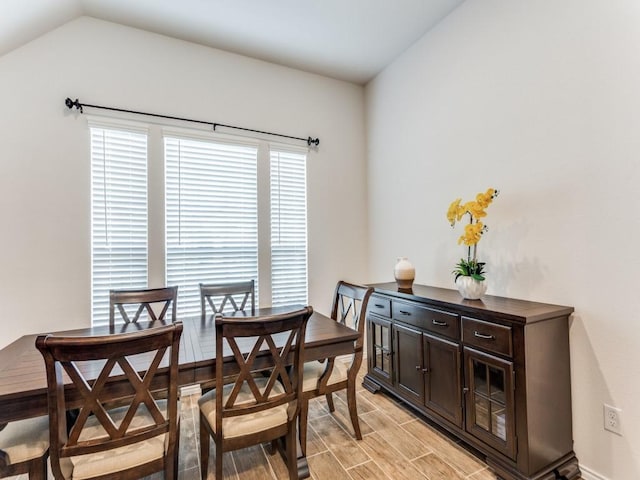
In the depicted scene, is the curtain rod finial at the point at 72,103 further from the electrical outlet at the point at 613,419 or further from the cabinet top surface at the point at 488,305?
the electrical outlet at the point at 613,419

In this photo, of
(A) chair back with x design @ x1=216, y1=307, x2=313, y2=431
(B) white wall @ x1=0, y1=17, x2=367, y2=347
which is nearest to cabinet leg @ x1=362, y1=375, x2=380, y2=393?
(A) chair back with x design @ x1=216, y1=307, x2=313, y2=431

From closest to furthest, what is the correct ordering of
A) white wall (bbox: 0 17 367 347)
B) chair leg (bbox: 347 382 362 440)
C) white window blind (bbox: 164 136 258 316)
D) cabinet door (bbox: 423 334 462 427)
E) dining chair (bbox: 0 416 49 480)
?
dining chair (bbox: 0 416 49 480)
cabinet door (bbox: 423 334 462 427)
chair leg (bbox: 347 382 362 440)
white wall (bbox: 0 17 367 347)
white window blind (bbox: 164 136 258 316)

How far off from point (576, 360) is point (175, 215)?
3235 mm

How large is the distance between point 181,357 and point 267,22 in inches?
109

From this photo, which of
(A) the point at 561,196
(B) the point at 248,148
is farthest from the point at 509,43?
(B) the point at 248,148

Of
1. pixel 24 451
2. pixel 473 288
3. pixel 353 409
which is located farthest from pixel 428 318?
pixel 24 451

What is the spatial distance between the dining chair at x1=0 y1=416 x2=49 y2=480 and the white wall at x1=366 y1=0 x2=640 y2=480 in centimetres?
280

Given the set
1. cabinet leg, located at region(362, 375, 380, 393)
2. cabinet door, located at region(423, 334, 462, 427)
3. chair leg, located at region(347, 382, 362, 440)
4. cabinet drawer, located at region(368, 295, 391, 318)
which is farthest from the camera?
cabinet leg, located at region(362, 375, 380, 393)

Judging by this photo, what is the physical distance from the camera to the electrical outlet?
171cm

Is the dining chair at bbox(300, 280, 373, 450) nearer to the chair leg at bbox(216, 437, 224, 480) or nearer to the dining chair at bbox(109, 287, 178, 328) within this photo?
the chair leg at bbox(216, 437, 224, 480)

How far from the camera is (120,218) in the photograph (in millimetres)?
2748

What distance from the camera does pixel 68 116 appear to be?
8.48 feet

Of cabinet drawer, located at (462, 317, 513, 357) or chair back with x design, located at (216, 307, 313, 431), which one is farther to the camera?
cabinet drawer, located at (462, 317, 513, 357)

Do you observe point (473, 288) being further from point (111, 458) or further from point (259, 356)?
point (111, 458)
